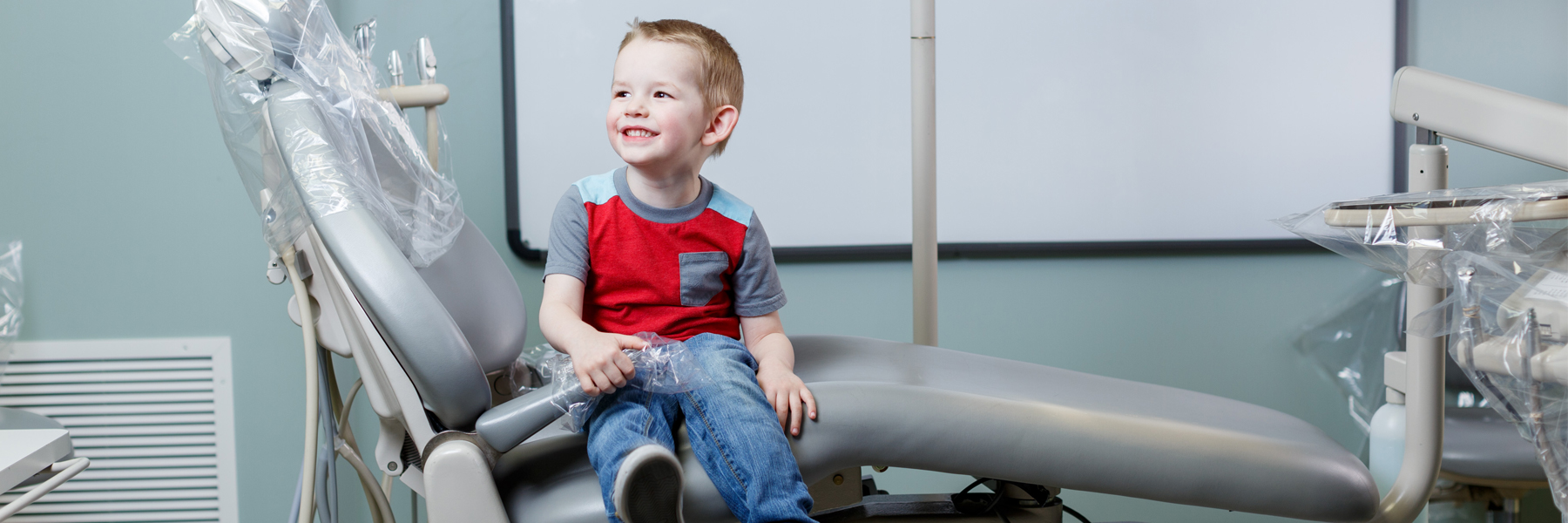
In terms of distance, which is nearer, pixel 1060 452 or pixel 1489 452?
pixel 1060 452

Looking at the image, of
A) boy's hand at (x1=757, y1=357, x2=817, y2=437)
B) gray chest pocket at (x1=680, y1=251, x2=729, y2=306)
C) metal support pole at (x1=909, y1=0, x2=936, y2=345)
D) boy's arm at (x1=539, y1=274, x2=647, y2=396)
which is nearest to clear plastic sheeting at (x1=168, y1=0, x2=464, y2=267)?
boy's arm at (x1=539, y1=274, x2=647, y2=396)

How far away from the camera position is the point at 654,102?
0.77m

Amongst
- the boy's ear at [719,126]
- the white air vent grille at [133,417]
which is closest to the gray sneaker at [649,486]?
the boy's ear at [719,126]

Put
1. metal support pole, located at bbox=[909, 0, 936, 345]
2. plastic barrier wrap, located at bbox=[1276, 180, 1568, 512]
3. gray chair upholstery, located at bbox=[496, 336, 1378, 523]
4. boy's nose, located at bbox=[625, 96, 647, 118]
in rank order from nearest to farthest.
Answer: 1. plastic barrier wrap, located at bbox=[1276, 180, 1568, 512]
2. gray chair upholstery, located at bbox=[496, 336, 1378, 523]
3. boy's nose, located at bbox=[625, 96, 647, 118]
4. metal support pole, located at bbox=[909, 0, 936, 345]

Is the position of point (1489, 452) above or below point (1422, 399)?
below

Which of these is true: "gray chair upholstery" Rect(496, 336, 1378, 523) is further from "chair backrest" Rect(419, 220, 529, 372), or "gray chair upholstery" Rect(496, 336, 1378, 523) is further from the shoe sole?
"chair backrest" Rect(419, 220, 529, 372)

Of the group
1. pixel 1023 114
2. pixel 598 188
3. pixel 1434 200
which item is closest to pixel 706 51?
pixel 598 188

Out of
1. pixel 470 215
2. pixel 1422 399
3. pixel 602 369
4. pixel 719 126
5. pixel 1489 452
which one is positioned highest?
pixel 719 126

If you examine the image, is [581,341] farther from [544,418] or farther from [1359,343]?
[1359,343]

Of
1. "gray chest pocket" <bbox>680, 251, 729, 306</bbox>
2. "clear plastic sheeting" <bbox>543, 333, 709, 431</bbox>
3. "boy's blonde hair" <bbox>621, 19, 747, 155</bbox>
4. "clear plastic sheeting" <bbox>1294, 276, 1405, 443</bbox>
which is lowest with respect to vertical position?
"clear plastic sheeting" <bbox>1294, 276, 1405, 443</bbox>

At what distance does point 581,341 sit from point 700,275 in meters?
0.17

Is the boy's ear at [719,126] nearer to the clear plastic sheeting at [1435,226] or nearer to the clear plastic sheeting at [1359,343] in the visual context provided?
the clear plastic sheeting at [1435,226]

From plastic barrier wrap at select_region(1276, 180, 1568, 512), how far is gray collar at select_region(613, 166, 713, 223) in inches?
24.1

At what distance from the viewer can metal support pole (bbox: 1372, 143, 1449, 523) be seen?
843 millimetres
